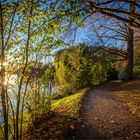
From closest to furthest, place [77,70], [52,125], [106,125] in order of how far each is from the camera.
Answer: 1. [106,125]
2. [52,125]
3. [77,70]

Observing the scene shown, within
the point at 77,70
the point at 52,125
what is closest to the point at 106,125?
the point at 52,125

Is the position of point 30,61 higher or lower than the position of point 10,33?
lower

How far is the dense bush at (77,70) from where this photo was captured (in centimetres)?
1385

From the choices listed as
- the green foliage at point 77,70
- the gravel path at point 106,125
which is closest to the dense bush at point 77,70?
the green foliage at point 77,70

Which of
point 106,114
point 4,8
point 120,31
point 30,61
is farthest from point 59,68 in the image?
point 4,8

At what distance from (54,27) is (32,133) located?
2.85 m

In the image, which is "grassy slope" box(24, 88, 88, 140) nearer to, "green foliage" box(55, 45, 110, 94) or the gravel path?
the gravel path

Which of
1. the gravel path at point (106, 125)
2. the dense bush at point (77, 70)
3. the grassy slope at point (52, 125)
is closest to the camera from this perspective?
the gravel path at point (106, 125)

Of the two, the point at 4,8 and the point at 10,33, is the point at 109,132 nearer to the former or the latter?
the point at 10,33

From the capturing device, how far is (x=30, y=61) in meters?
4.89

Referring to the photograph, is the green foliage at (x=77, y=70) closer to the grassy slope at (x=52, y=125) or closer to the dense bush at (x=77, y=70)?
the dense bush at (x=77, y=70)

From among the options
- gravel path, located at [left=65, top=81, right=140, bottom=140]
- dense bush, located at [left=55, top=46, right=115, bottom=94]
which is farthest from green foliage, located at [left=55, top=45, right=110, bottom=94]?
gravel path, located at [left=65, top=81, right=140, bottom=140]

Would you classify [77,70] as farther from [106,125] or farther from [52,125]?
[106,125]

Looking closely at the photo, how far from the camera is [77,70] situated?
13875mm
